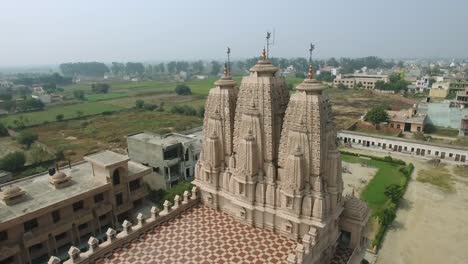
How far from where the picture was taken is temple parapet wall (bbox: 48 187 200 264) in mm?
13699

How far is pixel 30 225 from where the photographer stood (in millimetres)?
22766

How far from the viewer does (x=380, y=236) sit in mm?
25766

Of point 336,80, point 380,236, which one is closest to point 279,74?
point 380,236

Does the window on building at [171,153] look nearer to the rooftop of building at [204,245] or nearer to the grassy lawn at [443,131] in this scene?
the rooftop of building at [204,245]

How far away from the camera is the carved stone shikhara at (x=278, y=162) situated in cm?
1425

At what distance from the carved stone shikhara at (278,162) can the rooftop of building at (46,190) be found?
45.8 ft

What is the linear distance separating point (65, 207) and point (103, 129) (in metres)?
49.9

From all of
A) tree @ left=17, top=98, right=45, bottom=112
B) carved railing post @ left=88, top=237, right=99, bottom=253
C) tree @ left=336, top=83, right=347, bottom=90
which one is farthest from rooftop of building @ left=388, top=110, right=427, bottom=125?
tree @ left=17, top=98, right=45, bottom=112

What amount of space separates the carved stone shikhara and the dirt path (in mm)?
10427

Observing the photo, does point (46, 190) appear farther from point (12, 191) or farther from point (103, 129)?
point (103, 129)

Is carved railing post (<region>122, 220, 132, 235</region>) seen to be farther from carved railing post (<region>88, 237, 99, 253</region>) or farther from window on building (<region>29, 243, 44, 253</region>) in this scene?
window on building (<region>29, 243, 44, 253</region>)

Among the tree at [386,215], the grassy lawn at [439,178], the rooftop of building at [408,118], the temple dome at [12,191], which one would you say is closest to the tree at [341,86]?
the rooftop of building at [408,118]

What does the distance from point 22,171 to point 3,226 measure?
1050 inches

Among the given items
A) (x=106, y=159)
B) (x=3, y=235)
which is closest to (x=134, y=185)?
(x=106, y=159)
